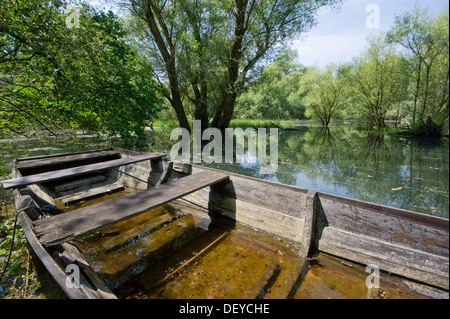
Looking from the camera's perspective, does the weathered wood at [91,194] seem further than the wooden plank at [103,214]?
Yes

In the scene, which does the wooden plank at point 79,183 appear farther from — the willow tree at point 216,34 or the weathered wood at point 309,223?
the willow tree at point 216,34

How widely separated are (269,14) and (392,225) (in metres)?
11.4

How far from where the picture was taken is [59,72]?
389cm

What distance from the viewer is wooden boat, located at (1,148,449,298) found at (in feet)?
5.70

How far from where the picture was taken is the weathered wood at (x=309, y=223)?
2.27m

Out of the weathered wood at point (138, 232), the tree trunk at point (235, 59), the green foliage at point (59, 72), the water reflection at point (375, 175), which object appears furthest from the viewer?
the tree trunk at point (235, 59)

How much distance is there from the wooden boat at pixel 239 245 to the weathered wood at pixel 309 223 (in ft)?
0.04

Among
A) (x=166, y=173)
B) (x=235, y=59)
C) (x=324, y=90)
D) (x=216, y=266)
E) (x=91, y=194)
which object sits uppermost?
(x=324, y=90)

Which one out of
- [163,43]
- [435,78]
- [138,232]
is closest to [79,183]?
[138,232]

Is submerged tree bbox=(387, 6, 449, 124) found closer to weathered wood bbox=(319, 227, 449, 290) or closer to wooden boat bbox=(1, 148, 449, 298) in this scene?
wooden boat bbox=(1, 148, 449, 298)

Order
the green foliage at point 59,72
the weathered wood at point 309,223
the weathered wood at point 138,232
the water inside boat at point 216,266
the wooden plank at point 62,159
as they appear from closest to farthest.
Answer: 1. the water inside boat at point 216,266
2. the weathered wood at point 309,223
3. the weathered wood at point 138,232
4. the green foliage at point 59,72
5. the wooden plank at point 62,159

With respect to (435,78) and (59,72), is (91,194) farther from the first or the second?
(435,78)

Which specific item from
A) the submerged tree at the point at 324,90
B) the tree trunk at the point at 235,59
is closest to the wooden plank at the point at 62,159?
the tree trunk at the point at 235,59

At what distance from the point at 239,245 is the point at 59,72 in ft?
14.8
